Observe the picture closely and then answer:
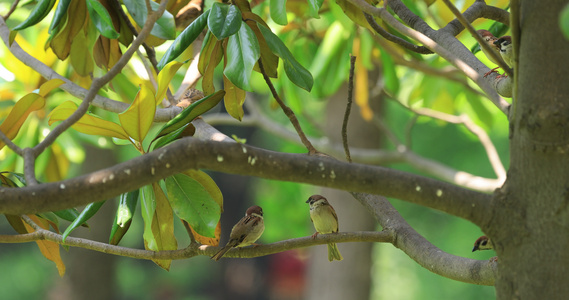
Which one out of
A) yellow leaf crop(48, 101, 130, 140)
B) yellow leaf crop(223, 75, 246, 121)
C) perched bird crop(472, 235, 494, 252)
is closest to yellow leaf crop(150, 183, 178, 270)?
yellow leaf crop(48, 101, 130, 140)

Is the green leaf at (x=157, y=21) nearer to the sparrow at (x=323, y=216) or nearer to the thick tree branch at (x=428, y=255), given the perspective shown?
the thick tree branch at (x=428, y=255)

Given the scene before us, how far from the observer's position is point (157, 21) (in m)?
1.23

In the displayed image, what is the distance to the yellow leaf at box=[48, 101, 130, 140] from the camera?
1.06 m

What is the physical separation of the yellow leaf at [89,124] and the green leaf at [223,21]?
0.25 m

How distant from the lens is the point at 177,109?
1.26m

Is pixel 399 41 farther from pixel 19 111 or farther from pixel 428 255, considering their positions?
pixel 19 111

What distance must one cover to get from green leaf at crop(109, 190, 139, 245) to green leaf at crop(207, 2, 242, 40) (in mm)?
351

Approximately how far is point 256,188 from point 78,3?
7.97m

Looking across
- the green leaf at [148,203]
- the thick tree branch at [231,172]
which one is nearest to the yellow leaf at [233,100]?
the green leaf at [148,203]

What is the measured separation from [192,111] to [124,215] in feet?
0.76

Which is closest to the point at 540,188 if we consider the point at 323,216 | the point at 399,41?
the point at 399,41

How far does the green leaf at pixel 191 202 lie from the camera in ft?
3.51

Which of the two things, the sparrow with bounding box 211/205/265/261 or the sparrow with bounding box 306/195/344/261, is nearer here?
the sparrow with bounding box 211/205/265/261

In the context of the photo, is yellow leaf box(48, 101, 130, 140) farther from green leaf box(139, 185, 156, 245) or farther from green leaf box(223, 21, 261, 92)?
green leaf box(223, 21, 261, 92)
